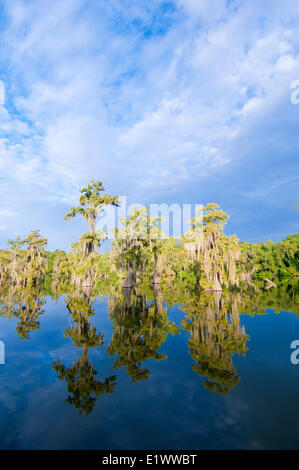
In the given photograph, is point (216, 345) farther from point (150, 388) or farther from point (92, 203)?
point (92, 203)

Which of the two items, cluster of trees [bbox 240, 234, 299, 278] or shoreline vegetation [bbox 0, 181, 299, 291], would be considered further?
cluster of trees [bbox 240, 234, 299, 278]

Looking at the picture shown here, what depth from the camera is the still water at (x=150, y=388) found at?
324 cm

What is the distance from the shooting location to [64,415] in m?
3.76

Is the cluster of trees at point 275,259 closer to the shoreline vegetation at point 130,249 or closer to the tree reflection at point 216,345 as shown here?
the shoreline vegetation at point 130,249

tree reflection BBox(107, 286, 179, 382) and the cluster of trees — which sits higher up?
the cluster of trees

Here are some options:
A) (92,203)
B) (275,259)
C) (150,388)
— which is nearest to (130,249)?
(92,203)

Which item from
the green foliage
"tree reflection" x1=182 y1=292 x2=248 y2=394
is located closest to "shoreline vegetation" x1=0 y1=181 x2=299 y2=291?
the green foliage

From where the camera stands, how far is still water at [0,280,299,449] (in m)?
3.24

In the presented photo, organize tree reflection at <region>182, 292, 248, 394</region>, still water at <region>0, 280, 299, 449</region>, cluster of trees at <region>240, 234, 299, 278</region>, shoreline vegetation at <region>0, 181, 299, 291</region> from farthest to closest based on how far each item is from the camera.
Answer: cluster of trees at <region>240, 234, 299, 278</region>, shoreline vegetation at <region>0, 181, 299, 291</region>, tree reflection at <region>182, 292, 248, 394</region>, still water at <region>0, 280, 299, 449</region>

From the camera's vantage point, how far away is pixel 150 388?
4.70 meters

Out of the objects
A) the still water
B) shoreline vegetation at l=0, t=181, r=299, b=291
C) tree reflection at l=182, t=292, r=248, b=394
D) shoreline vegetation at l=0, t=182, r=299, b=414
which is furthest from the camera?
shoreline vegetation at l=0, t=181, r=299, b=291

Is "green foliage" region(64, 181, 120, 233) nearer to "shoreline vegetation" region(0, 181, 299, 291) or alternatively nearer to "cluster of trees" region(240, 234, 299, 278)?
"shoreline vegetation" region(0, 181, 299, 291)
